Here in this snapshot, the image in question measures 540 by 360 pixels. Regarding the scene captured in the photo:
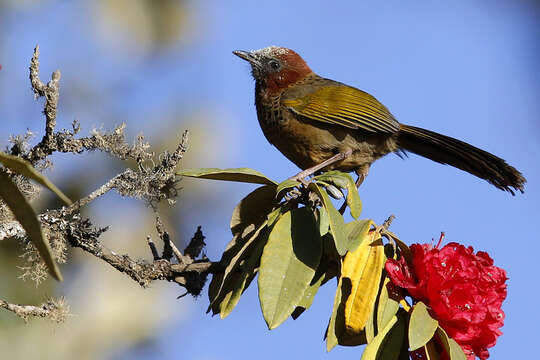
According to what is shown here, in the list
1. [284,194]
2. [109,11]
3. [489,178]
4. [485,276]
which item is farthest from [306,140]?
[109,11]

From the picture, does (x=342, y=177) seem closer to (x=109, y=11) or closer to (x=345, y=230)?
(x=345, y=230)

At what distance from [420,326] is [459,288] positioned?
215 mm

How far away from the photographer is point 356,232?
2193mm

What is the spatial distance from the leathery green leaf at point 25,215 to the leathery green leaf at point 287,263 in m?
0.66

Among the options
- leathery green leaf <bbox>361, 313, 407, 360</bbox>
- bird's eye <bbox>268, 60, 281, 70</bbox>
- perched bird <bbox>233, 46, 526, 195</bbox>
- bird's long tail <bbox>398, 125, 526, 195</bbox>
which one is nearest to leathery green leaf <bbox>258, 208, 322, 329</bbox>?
leathery green leaf <bbox>361, 313, 407, 360</bbox>

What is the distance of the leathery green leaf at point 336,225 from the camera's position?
6.63 ft

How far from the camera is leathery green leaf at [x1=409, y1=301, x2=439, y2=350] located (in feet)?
6.74

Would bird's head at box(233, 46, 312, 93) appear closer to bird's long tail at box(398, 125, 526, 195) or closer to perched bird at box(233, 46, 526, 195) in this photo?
perched bird at box(233, 46, 526, 195)

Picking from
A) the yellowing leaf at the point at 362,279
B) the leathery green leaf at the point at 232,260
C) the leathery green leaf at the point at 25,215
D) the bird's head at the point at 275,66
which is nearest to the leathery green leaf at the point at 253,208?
the leathery green leaf at the point at 232,260

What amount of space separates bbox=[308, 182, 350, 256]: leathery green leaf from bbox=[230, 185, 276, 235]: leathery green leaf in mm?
274

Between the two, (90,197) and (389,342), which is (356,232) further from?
(90,197)

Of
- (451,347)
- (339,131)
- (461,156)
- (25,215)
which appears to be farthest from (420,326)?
(339,131)

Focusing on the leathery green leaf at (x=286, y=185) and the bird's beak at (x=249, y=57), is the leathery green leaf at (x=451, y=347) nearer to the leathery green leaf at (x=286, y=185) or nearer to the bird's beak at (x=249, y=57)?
the leathery green leaf at (x=286, y=185)

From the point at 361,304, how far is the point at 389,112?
7.37 ft
